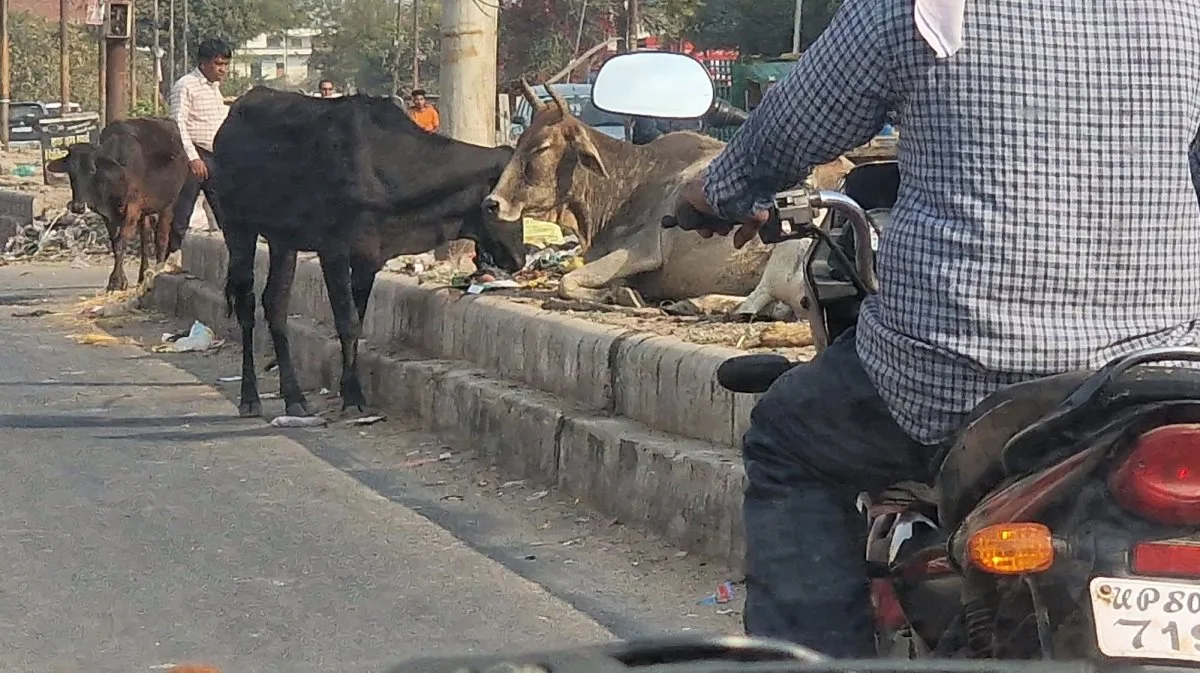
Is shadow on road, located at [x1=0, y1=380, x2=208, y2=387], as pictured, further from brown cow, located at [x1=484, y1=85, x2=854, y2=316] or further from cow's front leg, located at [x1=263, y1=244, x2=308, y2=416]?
brown cow, located at [x1=484, y1=85, x2=854, y2=316]

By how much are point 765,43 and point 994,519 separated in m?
48.1

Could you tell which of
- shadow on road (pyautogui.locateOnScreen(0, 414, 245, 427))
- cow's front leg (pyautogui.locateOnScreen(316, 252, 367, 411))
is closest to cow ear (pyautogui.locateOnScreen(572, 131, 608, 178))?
cow's front leg (pyautogui.locateOnScreen(316, 252, 367, 411))

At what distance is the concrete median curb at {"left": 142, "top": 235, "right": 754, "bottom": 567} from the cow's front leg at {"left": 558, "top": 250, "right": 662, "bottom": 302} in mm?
367

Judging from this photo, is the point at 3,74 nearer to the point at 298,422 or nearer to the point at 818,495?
the point at 298,422

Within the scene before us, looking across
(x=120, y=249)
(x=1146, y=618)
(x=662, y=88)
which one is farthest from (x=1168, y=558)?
(x=120, y=249)

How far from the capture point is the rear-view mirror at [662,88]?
4434 millimetres

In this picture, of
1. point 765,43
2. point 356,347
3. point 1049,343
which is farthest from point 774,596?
point 765,43

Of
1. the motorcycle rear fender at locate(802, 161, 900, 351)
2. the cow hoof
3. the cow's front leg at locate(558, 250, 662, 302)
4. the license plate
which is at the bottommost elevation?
the cow hoof

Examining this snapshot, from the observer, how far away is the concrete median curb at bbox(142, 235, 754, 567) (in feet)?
22.2

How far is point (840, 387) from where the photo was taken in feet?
10.6

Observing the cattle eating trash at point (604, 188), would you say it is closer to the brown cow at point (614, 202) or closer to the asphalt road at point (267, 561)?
the brown cow at point (614, 202)

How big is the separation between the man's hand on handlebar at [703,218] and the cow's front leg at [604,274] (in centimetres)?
580

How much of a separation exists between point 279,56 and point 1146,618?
92.3 metres

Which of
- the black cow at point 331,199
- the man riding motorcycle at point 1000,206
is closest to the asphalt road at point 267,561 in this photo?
the black cow at point 331,199
